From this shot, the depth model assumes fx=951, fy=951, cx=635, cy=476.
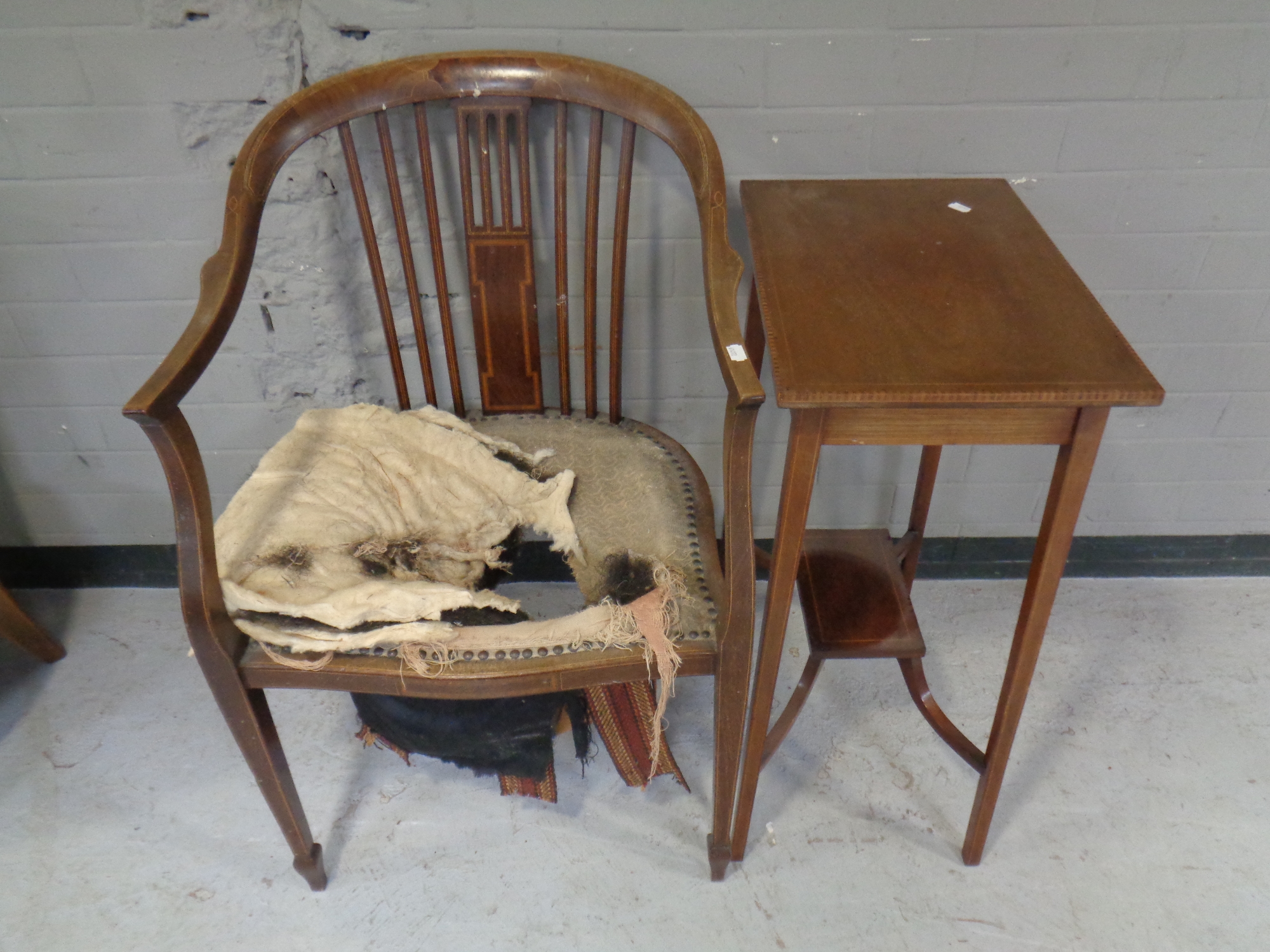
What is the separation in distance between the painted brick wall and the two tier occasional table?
166 millimetres

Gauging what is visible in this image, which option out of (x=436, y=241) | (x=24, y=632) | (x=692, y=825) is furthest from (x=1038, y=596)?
(x=24, y=632)

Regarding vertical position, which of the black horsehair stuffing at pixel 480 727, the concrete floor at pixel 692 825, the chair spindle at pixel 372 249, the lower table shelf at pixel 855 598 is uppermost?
the chair spindle at pixel 372 249

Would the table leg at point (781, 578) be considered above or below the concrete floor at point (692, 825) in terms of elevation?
above

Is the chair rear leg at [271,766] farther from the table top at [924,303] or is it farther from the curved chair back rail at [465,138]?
the table top at [924,303]

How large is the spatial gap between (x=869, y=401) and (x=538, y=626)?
0.50m

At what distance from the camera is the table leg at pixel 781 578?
3.50ft

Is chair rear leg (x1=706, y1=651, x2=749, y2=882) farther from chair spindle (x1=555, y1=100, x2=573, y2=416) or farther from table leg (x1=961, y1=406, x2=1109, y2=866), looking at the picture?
chair spindle (x1=555, y1=100, x2=573, y2=416)

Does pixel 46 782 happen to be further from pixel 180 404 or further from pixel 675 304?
pixel 675 304

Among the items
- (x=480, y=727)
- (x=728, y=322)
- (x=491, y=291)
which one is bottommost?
(x=480, y=727)

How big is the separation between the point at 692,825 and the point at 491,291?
91 centimetres

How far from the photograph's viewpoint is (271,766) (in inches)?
50.1

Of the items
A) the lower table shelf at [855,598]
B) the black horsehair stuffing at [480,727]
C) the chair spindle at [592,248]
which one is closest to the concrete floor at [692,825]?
the black horsehair stuffing at [480,727]

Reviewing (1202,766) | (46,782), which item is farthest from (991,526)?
(46,782)

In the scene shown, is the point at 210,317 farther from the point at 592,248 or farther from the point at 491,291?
the point at 592,248
